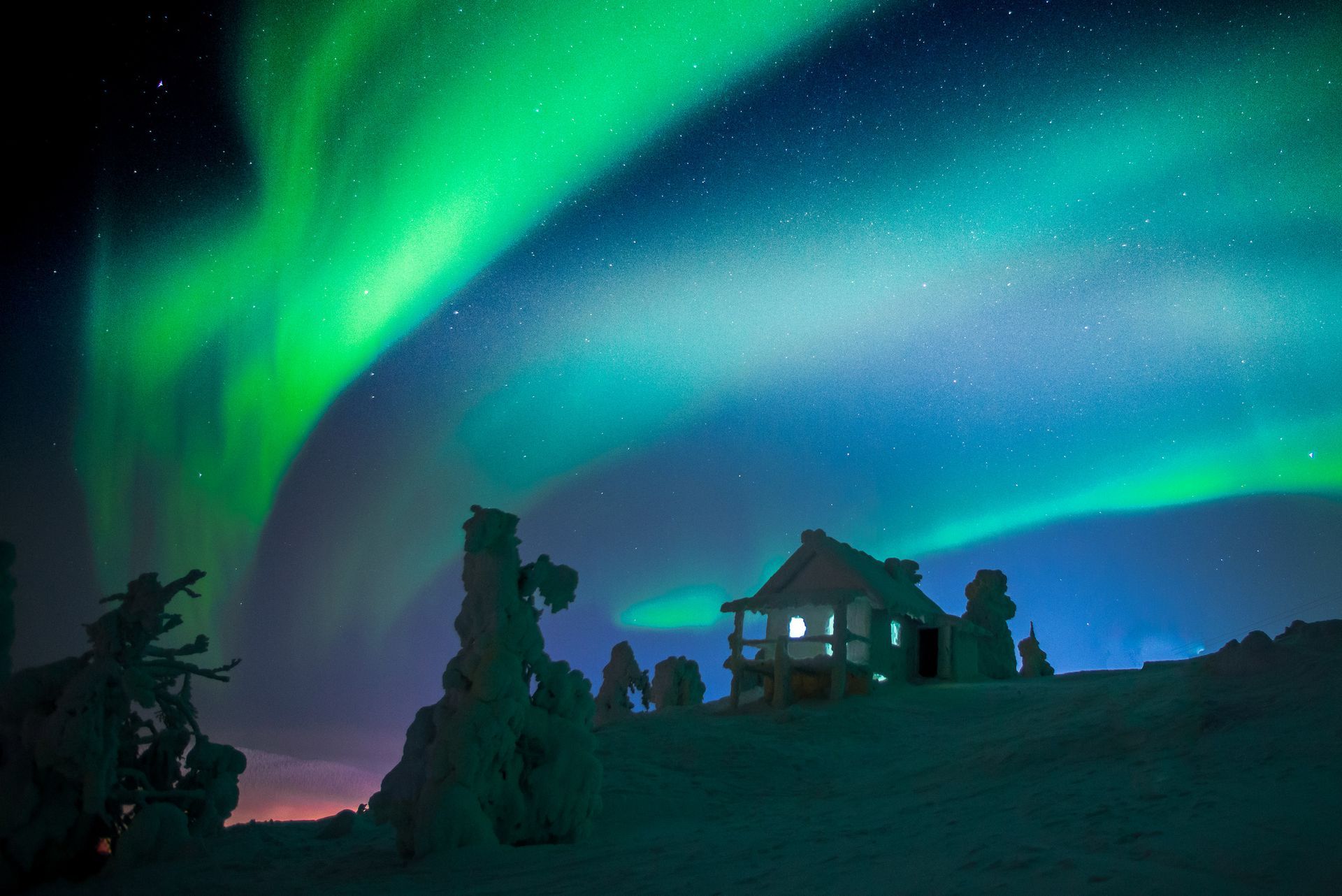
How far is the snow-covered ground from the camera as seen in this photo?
24.9 ft

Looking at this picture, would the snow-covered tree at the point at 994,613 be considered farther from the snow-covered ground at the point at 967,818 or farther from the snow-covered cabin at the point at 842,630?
the snow-covered ground at the point at 967,818

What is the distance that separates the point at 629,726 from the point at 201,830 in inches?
433

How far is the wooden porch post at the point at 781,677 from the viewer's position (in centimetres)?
2842

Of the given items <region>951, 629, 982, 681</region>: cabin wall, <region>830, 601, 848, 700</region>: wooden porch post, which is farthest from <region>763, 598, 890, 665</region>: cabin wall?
<region>830, 601, 848, 700</region>: wooden porch post

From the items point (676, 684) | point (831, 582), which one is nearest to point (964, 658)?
point (831, 582)

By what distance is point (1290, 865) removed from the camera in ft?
22.4

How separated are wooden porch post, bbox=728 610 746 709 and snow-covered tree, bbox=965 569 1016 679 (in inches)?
482

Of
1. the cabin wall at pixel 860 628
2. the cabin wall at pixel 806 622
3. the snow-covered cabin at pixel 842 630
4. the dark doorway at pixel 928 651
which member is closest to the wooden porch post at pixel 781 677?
the snow-covered cabin at pixel 842 630

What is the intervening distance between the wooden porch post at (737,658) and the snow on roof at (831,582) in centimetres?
66

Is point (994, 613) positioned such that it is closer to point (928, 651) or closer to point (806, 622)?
point (928, 651)

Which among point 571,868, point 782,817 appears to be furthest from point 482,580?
point 782,817

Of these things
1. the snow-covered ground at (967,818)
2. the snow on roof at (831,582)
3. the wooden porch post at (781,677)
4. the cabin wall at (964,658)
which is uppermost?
the snow on roof at (831,582)

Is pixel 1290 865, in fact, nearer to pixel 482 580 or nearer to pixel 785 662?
pixel 482 580

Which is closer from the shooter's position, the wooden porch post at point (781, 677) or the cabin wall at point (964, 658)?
the wooden porch post at point (781, 677)
